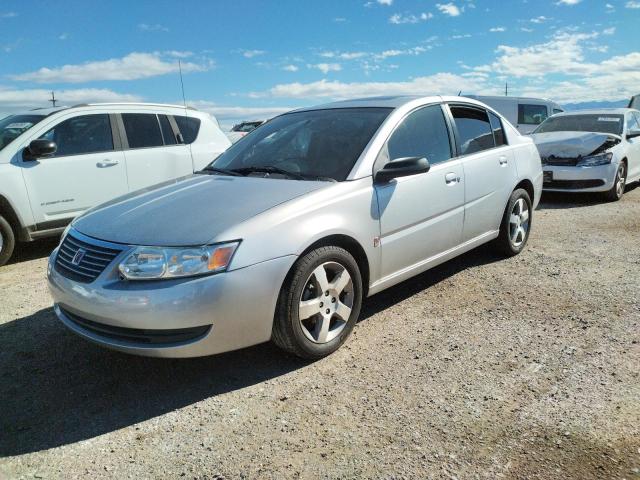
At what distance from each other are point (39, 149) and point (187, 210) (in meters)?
3.44

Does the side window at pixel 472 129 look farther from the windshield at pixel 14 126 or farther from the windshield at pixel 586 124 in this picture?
the windshield at pixel 586 124

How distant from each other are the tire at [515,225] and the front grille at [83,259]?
11.7ft

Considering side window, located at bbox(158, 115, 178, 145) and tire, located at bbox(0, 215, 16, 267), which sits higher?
side window, located at bbox(158, 115, 178, 145)

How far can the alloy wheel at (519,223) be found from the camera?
16.9 feet

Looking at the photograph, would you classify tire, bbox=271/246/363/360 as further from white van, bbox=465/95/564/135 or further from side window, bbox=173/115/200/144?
white van, bbox=465/95/564/135

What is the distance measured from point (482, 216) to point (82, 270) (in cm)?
316

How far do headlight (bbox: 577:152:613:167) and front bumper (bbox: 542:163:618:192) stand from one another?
0.22ft

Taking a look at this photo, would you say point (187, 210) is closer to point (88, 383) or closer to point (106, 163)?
point (88, 383)

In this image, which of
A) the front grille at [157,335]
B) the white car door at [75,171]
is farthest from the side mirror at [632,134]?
the front grille at [157,335]

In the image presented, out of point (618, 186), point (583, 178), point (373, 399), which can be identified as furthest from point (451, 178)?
point (618, 186)

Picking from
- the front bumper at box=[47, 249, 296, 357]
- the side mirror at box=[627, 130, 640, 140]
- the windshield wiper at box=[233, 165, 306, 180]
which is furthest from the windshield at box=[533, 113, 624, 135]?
the front bumper at box=[47, 249, 296, 357]

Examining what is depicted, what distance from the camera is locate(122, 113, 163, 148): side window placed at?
6562mm

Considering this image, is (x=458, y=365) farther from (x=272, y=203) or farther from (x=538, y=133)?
(x=538, y=133)

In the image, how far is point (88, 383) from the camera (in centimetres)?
Answer: 306
